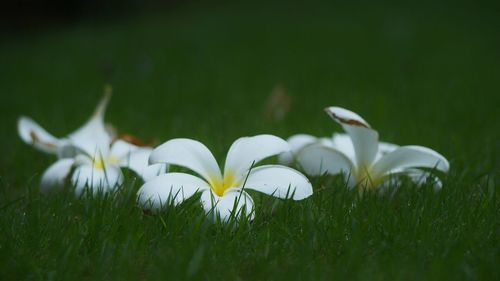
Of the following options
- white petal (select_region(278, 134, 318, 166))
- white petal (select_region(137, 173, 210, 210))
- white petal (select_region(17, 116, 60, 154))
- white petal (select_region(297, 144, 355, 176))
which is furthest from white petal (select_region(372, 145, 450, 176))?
white petal (select_region(17, 116, 60, 154))

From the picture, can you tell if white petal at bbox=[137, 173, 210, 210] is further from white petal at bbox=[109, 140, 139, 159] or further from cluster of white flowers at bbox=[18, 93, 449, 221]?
white petal at bbox=[109, 140, 139, 159]

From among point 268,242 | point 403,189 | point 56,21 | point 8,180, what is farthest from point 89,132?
point 56,21

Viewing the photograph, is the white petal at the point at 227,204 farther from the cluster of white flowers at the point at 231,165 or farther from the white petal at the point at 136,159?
the white petal at the point at 136,159

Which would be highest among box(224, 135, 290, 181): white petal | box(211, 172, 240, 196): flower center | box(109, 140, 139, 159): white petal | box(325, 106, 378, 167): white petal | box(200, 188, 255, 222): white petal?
box(325, 106, 378, 167): white petal

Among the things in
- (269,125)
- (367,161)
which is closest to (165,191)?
(367,161)

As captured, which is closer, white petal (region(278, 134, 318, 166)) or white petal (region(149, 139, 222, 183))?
white petal (region(149, 139, 222, 183))

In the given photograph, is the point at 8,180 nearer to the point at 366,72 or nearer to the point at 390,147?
the point at 390,147
